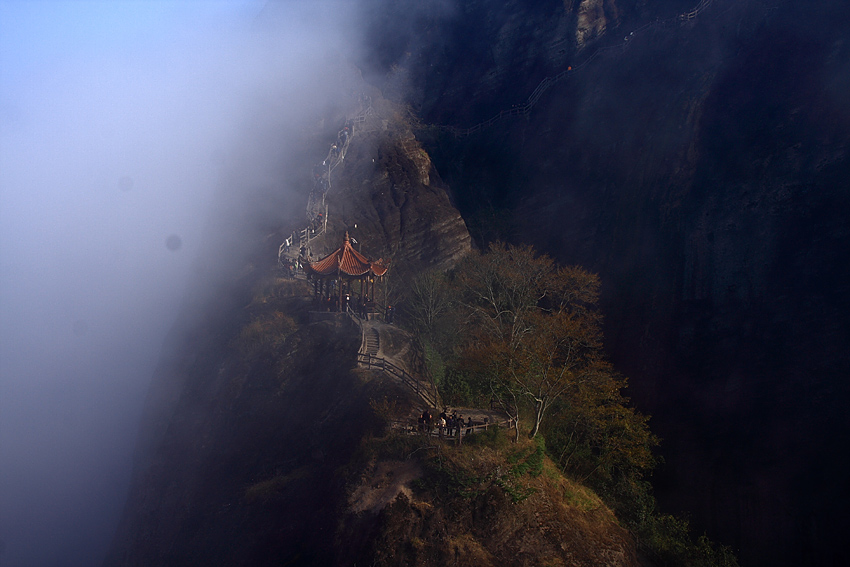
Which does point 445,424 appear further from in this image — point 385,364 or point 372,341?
point 372,341

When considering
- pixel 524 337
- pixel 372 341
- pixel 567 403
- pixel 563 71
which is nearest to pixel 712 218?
pixel 524 337

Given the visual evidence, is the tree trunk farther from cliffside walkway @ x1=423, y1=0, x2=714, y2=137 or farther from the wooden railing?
cliffside walkway @ x1=423, y1=0, x2=714, y2=137

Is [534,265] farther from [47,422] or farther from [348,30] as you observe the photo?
[348,30]

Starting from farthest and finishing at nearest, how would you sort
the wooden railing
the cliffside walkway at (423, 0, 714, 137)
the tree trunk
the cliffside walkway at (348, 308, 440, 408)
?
the cliffside walkway at (423, 0, 714, 137) < the cliffside walkway at (348, 308, 440, 408) < the wooden railing < the tree trunk

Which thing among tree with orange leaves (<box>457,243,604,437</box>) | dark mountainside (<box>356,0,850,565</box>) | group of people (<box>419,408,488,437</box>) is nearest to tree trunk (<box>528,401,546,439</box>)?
tree with orange leaves (<box>457,243,604,437</box>)

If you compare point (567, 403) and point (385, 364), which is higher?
point (385, 364)

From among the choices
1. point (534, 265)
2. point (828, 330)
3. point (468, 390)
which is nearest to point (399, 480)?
point (468, 390)

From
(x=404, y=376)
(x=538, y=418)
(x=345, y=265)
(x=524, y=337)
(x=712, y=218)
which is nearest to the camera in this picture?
(x=538, y=418)
